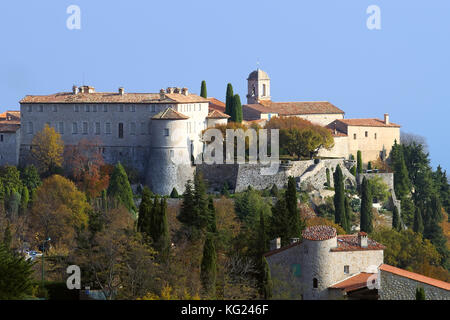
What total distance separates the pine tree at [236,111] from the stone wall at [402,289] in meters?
34.4

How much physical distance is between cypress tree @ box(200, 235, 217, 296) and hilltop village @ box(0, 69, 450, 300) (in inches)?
79.2

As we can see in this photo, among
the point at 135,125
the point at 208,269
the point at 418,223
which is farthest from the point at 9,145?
the point at 208,269

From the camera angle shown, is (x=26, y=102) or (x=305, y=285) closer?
(x=305, y=285)

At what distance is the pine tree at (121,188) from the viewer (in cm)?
6706

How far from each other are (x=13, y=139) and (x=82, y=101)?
14.1ft

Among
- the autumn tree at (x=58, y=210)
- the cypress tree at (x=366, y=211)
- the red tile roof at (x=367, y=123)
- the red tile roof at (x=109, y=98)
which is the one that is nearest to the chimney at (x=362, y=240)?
the autumn tree at (x=58, y=210)

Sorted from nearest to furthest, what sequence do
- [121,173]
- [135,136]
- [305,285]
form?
1. [305,285]
2. [121,173]
3. [135,136]

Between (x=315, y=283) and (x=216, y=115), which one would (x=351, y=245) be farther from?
(x=216, y=115)

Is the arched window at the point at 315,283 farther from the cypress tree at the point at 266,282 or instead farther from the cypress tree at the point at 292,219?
the cypress tree at the point at 292,219

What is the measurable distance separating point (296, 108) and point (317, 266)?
41.1 metres

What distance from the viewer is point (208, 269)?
4562 centimetres

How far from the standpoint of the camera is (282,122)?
7688 cm
